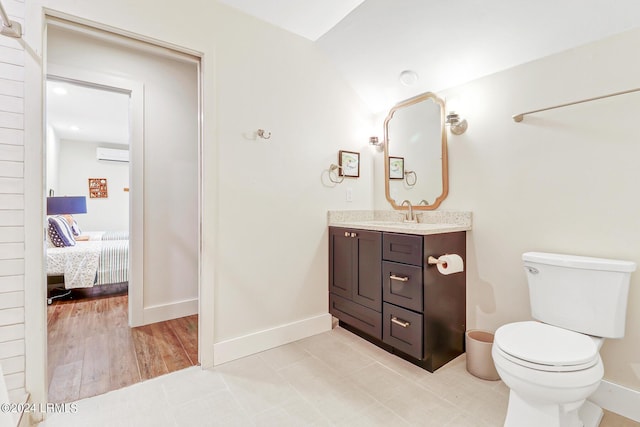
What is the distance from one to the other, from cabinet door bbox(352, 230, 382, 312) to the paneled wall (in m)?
1.90

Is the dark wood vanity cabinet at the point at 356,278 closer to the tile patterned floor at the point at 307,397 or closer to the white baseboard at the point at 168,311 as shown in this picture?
the tile patterned floor at the point at 307,397

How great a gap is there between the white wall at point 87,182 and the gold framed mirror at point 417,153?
612 centimetres

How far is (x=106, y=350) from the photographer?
219 centimetres

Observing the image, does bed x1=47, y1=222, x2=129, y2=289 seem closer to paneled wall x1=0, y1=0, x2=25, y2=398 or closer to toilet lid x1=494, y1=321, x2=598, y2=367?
paneled wall x1=0, y1=0, x2=25, y2=398

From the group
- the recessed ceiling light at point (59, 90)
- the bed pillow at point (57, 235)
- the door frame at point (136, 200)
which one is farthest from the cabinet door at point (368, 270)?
the recessed ceiling light at point (59, 90)

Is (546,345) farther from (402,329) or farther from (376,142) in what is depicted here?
(376,142)

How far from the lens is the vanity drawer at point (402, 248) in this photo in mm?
1848

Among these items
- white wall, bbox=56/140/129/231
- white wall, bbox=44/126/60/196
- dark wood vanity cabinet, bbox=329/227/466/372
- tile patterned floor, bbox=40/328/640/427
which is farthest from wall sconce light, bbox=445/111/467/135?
white wall, bbox=56/140/129/231

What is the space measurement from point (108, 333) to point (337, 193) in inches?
88.3

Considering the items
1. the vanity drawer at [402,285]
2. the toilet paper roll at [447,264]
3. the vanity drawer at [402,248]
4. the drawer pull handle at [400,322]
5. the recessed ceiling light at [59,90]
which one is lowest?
the drawer pull handle at [400,322]

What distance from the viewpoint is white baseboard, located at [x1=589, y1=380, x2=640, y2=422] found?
58.1 inches

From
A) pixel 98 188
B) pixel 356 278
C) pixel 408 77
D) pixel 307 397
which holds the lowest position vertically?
pixel 307 397

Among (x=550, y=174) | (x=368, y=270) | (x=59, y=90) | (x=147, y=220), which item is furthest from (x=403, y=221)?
(x=59, y=90)

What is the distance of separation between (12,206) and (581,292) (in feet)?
9.05
